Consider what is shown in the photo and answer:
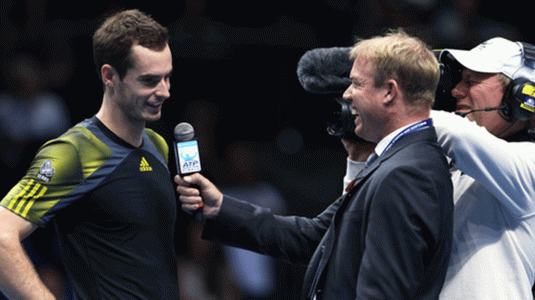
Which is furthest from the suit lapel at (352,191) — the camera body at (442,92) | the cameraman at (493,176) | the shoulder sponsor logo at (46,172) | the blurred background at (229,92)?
the blurred background at (229,92)

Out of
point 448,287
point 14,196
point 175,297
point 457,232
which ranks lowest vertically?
point 175,297

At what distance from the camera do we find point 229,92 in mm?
5027

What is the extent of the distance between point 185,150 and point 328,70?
2.40 ft

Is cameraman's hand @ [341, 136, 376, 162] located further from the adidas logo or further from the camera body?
the adidas logo

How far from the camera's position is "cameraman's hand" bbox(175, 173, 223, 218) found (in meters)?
2.16

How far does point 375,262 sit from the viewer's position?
1.74 meters

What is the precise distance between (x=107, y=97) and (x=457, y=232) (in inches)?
53.2

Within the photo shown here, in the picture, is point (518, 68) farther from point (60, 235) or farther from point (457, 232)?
point (60, 235)

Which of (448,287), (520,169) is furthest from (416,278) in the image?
(520,169)

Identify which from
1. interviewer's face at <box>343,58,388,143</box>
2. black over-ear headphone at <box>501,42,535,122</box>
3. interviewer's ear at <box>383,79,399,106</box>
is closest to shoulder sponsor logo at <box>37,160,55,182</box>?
interviewer's face at <box>343,58,388,143</box>

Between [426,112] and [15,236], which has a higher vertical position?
[426,112]

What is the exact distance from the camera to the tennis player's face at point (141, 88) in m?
2.26

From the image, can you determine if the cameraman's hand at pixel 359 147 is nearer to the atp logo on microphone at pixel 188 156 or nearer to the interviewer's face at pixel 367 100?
the interviewer's face at pixel 367 100

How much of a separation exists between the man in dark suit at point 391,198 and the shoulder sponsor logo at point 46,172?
436mm
